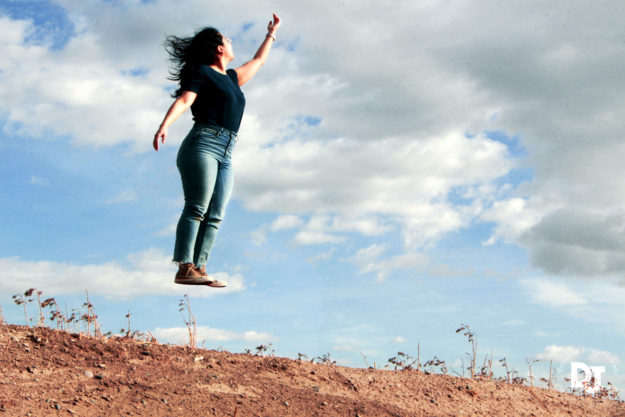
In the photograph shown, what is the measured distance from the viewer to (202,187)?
5.71 m

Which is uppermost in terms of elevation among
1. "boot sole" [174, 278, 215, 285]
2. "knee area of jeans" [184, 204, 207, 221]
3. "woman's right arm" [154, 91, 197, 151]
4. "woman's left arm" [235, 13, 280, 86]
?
"woman's left arm" [235, 13, 280, 86]

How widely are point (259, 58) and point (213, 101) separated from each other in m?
1.16

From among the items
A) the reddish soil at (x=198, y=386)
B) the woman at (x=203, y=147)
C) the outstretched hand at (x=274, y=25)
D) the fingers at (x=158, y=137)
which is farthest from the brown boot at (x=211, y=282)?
the outstretched hand at (x=274, y=25)

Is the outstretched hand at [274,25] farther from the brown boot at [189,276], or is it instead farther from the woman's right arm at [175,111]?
the brown boot at [189,276]

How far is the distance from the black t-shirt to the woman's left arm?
1.85 ft

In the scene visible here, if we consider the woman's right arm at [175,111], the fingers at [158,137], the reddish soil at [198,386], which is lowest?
the reddish soil at [198,386]

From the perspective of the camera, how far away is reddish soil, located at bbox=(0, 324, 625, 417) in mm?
4902

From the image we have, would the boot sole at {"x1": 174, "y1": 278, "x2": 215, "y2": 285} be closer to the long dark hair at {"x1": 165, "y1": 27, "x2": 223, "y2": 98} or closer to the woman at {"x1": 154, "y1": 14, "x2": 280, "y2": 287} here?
the woman at {"x1": 154, "y1": 14, "x2": 280, "y2": 287}

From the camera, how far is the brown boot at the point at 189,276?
5.70 metres

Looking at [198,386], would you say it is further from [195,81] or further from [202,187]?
[195,81]

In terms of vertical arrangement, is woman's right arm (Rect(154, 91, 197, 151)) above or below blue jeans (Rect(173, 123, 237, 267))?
above

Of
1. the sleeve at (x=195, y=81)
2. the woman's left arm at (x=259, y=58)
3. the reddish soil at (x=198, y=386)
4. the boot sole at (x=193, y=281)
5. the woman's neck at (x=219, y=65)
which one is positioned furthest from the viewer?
the woman's left arm at (x=259, y=58)

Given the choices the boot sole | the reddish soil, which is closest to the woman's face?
the boot sole

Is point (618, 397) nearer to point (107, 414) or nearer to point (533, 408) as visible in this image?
point (533, 408)
